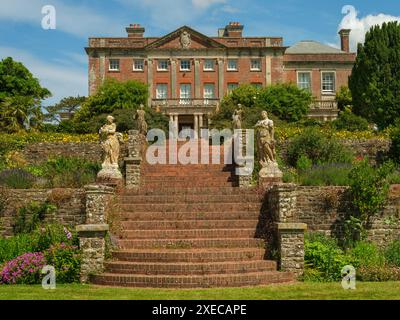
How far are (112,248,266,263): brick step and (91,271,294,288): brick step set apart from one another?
705mm

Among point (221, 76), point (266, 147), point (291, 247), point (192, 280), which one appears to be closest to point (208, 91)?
point (221, 76)

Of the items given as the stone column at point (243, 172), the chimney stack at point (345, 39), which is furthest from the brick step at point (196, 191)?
the chimney stack at point (345, 39)

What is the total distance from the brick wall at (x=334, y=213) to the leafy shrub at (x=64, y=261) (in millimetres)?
6300

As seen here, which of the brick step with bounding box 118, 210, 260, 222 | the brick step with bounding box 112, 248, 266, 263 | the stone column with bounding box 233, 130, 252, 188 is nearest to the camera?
the brick step with bounding box 112, 248, 266, 263

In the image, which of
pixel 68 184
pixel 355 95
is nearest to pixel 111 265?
pixel 68 184

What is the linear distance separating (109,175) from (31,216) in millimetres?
2569

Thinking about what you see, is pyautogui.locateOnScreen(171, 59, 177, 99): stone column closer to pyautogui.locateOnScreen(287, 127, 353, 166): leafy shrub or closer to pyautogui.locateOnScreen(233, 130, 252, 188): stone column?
pyautogui.locateOnScreen(287, 127, 353, 166): leafy shrub

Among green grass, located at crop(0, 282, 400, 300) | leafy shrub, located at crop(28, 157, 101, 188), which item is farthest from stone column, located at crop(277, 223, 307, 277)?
leafy shrub, located at crop(28, 157, 101, 188)

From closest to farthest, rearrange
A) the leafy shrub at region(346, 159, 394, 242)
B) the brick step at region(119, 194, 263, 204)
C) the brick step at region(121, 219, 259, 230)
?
the brick step at region(121, 219, 259, 230) → the leafy shrub at region(346, 159, 394, 242) → the brick step at region(119, 194, 263, 204)

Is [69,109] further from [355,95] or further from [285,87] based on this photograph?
[355,95]

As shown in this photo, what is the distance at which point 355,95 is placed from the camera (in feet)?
131

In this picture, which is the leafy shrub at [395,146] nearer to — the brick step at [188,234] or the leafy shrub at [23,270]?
the brick step at [188,234]

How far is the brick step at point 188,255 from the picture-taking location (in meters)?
13.0

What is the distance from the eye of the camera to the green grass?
35.6 ft
